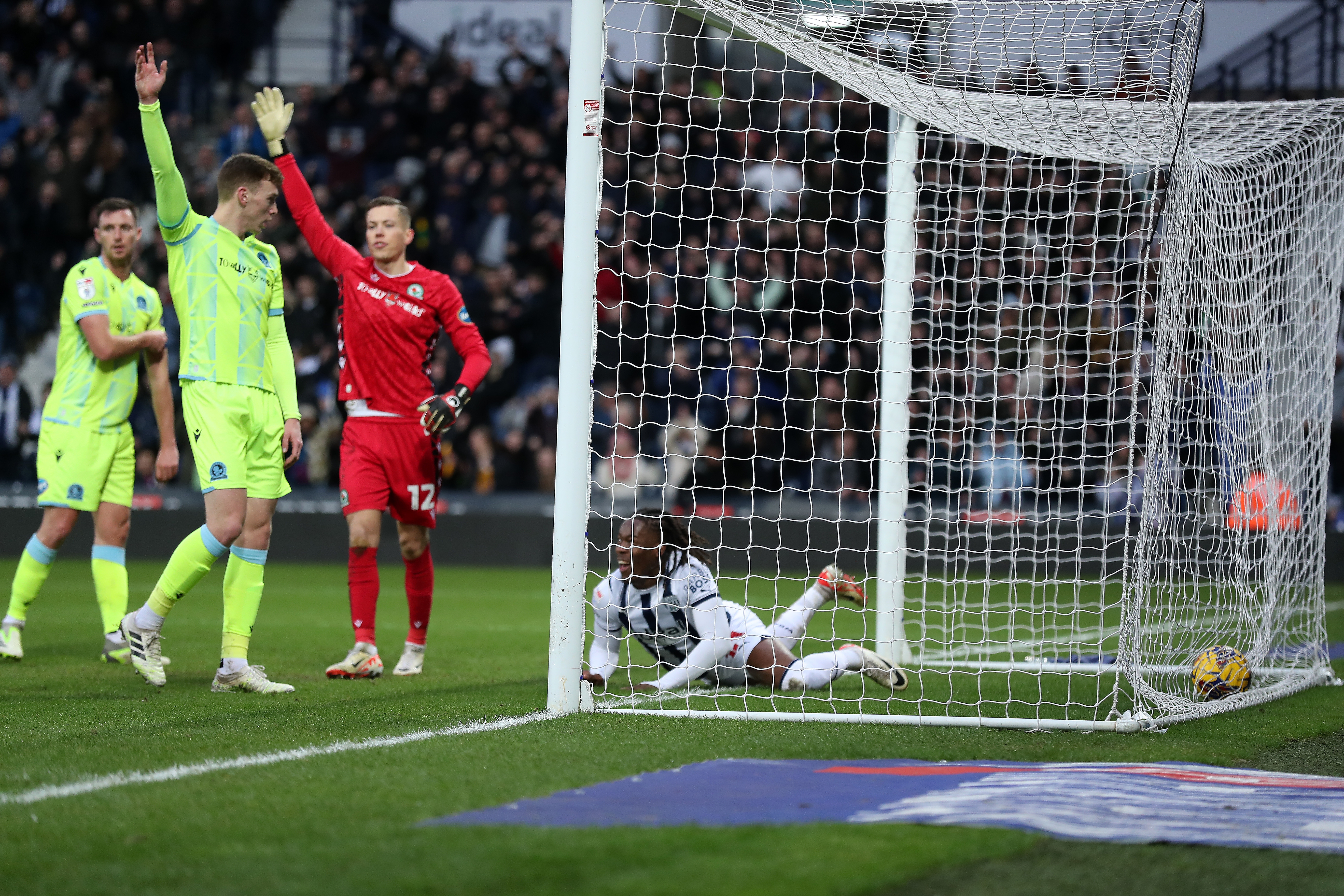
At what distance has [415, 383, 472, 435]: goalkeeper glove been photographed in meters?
5.82

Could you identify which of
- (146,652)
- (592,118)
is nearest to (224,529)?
(146,652)

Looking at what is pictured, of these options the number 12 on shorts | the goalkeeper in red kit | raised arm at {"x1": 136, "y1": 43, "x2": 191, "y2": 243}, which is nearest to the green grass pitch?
the goalkeeper in red kit

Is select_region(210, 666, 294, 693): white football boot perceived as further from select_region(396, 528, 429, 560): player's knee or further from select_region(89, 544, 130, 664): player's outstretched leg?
select_region(89, 544, 130, 664): player's outstretched leg

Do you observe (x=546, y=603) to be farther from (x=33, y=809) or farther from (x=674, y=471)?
(x=33, y=809)

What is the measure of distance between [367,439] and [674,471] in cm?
849

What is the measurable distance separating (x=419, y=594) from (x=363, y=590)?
0.94ft

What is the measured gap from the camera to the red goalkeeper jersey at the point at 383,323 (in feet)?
21.0

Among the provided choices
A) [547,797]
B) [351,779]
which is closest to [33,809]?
[351,779]

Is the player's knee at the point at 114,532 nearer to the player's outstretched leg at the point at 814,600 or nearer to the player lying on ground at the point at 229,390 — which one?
the player lying on ground at the point at 229,390

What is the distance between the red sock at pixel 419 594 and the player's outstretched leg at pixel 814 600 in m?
1.63

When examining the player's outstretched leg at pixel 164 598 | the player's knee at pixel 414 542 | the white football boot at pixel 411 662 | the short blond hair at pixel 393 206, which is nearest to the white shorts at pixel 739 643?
the white football boot at pixel 411 662

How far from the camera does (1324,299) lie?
7270 millimetres

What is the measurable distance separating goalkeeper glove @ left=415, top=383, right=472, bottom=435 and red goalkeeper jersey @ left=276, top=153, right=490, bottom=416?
0.47 m

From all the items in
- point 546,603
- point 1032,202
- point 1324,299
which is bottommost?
point 546,603
